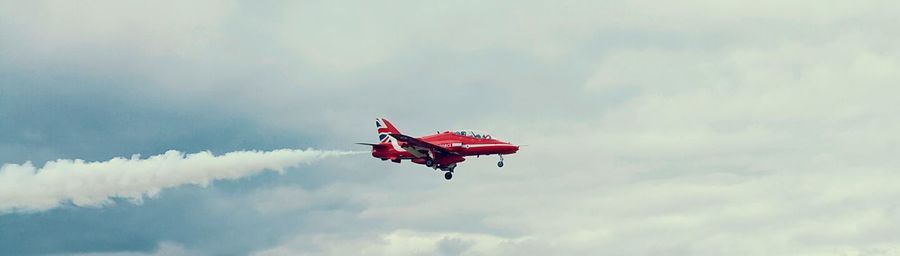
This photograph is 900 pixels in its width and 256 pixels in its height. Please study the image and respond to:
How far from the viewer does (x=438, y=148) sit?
15525cm

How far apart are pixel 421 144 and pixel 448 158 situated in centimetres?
459

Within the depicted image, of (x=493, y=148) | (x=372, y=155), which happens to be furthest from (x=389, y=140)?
(x=493, y=148)

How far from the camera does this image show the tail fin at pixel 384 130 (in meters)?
159

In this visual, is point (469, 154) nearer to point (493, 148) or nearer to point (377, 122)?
point (493, 148)

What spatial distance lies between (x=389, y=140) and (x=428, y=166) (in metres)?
6.26

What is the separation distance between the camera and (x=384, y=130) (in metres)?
160

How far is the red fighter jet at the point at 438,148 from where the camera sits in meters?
154

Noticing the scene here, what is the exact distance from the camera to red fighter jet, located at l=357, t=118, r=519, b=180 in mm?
154125

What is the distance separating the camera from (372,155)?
15912 cm

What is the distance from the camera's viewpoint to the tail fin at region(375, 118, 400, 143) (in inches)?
6250

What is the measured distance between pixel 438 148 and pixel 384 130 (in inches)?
356

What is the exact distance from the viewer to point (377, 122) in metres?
162

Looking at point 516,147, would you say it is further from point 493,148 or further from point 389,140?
point 389,140

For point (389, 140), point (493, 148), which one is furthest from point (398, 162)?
point (493, 148)
